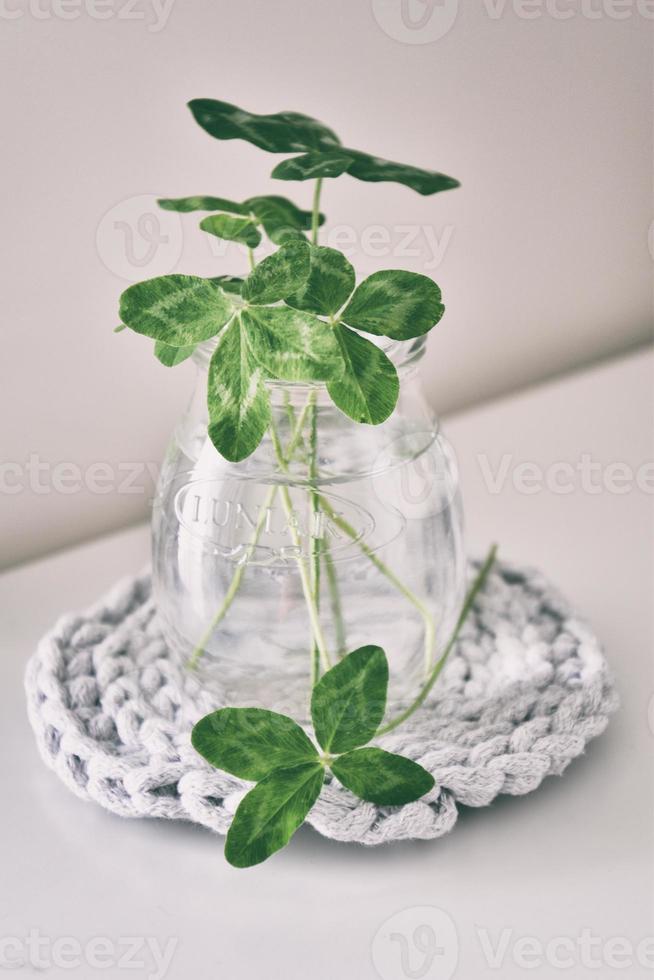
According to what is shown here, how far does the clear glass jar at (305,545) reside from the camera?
560 millimetres

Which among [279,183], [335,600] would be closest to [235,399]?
[335,600]

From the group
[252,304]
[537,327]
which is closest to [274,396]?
[252,304]

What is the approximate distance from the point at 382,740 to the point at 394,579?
0.27ft

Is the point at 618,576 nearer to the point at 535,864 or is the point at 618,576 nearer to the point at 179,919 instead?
the point at 535,864

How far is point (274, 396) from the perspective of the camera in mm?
548

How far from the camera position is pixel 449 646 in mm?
616

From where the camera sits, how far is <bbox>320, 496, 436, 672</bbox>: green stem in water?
1.83 feet

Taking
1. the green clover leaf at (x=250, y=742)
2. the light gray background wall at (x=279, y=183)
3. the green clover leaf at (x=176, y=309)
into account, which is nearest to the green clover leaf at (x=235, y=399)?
the green clover leaf at (x=176, y=309)

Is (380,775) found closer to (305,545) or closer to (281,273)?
(305,545)

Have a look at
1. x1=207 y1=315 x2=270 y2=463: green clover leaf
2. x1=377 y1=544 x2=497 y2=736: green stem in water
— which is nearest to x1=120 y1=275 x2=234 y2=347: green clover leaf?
x1=207 y1=315 x2=270 y2=463: green clover leaf

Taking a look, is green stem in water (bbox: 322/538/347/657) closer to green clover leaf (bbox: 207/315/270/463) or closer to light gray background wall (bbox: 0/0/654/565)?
green clover leaf (bbox: 207/315/270/463)

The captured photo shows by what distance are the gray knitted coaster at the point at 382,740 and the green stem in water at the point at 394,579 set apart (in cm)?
4

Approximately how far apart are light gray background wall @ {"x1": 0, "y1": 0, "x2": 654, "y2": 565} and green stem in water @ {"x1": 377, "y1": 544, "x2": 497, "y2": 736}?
10.8 inches

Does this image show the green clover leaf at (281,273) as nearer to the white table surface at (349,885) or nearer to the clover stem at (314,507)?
the clover stem at (314,507)
